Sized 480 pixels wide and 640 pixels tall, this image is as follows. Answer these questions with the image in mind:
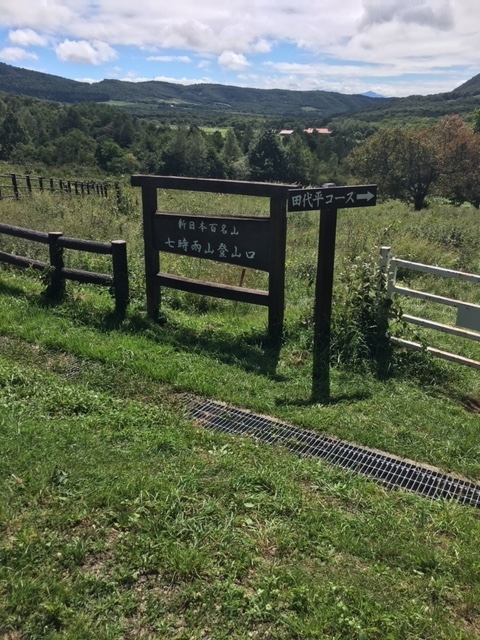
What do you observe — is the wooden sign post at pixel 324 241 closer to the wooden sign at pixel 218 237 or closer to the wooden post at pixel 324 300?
the wooden post at pixel 324 300

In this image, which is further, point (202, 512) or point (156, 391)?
point (156, 391)

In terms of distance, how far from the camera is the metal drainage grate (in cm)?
346

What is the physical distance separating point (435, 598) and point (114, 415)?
2644 mm

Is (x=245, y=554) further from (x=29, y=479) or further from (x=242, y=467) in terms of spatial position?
(x=29, y=479)

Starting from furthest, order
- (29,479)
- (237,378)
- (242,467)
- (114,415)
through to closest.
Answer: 1. (237,378)
2. (114,415)
3. (242,467)
4. (29,479)

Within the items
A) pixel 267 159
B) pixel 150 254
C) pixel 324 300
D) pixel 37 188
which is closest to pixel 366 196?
pixel 324 300

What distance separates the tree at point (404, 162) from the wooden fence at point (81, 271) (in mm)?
34356

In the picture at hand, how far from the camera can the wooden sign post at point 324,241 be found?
515 cm

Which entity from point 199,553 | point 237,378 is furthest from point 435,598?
point 237,378

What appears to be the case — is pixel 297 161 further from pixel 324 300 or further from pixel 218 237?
pixel 324 300

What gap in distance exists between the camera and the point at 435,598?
2482 millimetres

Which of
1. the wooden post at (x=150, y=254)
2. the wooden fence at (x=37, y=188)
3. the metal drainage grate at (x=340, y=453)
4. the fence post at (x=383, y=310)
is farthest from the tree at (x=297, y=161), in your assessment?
the metal drainage grate at (x=340, y=453)

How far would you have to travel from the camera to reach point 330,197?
17.2 feet

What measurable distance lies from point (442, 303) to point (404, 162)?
124 ft
